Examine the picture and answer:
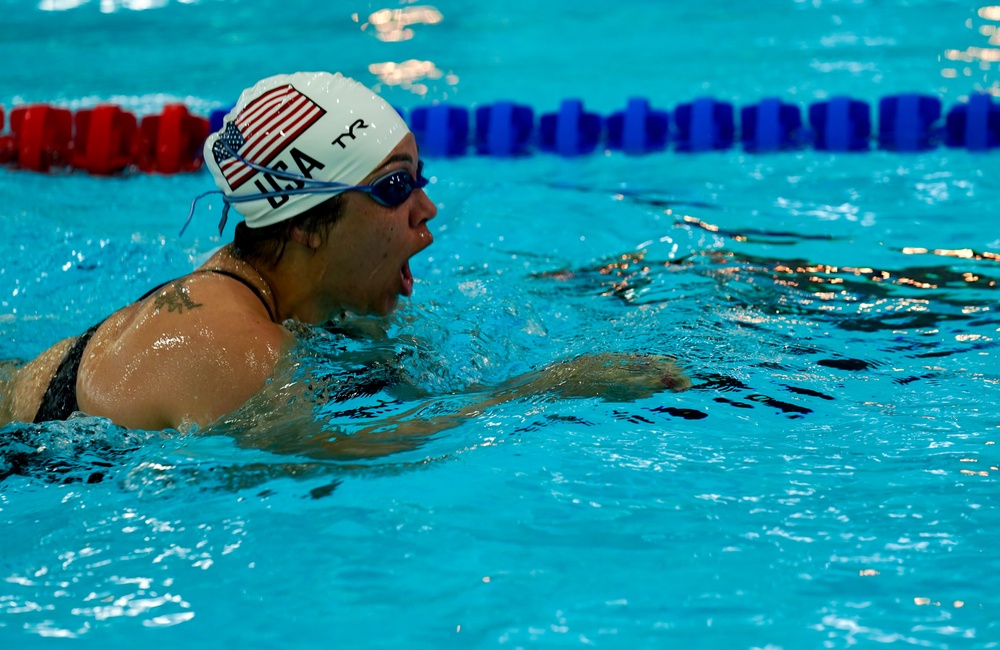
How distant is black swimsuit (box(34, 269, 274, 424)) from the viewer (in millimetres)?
2660

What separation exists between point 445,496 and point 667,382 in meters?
0.63

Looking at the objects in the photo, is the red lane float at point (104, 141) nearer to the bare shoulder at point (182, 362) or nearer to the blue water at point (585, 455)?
the blue water at point (585, 455)

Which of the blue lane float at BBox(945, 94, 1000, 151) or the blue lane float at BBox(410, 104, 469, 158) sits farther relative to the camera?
the blue lane float at BBox(410, 104, 469, 158)

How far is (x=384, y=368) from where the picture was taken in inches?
119

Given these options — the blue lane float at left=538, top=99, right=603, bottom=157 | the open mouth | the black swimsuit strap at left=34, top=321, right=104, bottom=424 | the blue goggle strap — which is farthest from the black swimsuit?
the blue lane float at left=538, top=99, right=603, bottom=157

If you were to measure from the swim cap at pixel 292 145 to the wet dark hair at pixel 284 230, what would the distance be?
21 millimetres

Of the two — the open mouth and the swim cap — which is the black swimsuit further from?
the open mouth

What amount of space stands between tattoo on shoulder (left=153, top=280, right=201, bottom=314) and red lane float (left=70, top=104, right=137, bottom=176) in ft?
13.3

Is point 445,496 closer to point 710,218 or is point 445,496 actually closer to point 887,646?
point 887,646

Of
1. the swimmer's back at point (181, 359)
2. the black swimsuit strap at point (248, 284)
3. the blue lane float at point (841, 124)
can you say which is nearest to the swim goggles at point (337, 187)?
the black swimsuit strap at point (248, 284)

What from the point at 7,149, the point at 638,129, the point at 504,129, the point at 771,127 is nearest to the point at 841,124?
the point at 771,127

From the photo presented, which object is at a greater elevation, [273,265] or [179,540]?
[273,265]

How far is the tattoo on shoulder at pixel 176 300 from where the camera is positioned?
2.57 metres

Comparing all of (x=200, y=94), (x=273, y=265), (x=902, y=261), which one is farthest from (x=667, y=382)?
(x=200, y=94)
